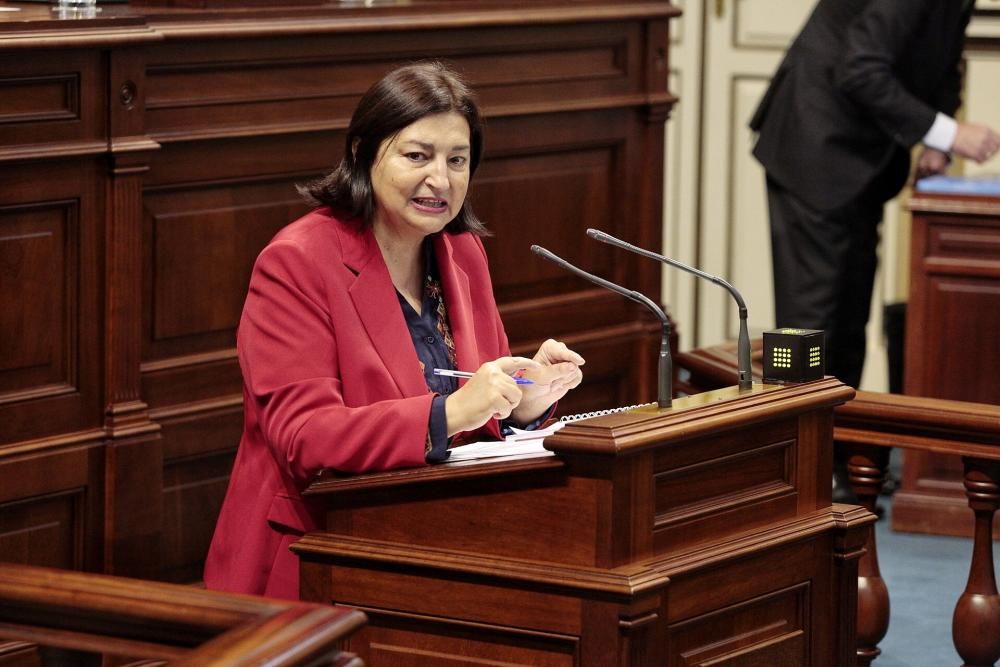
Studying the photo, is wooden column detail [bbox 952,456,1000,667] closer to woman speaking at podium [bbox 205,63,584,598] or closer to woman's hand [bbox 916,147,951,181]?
woman speaking at podium [bbox 205,63,584,598]

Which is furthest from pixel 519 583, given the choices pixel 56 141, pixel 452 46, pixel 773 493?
pixel 452 46

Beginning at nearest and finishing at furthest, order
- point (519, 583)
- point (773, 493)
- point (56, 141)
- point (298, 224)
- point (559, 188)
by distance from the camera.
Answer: point (519, 583), point (773, 493), point (298, 224), point (56, 141), point (559, 188)

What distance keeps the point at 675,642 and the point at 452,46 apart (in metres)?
2.38

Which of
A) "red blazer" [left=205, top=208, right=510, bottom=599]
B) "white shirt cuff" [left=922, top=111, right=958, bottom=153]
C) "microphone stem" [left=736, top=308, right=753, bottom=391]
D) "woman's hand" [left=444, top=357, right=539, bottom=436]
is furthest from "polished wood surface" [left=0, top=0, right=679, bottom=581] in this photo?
"microphone stem" [left=736, top=308, right=753, bottom=391]

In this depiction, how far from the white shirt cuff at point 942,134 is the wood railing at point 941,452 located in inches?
80.2

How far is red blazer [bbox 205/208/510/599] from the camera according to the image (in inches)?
103

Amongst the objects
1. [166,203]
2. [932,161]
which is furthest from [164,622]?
[932,161]

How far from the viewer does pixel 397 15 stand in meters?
4.33

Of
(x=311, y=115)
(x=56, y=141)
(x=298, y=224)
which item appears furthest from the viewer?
(x=311, y=115)

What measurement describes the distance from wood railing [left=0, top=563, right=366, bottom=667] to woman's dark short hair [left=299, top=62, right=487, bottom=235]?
109 cm

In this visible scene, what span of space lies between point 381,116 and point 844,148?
9.43ft

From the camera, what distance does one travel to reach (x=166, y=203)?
12.8 feet

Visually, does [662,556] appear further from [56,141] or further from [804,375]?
[56,141]

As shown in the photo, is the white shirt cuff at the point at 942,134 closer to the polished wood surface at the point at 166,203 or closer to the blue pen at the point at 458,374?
the polished wood surface at the point at 166,203
